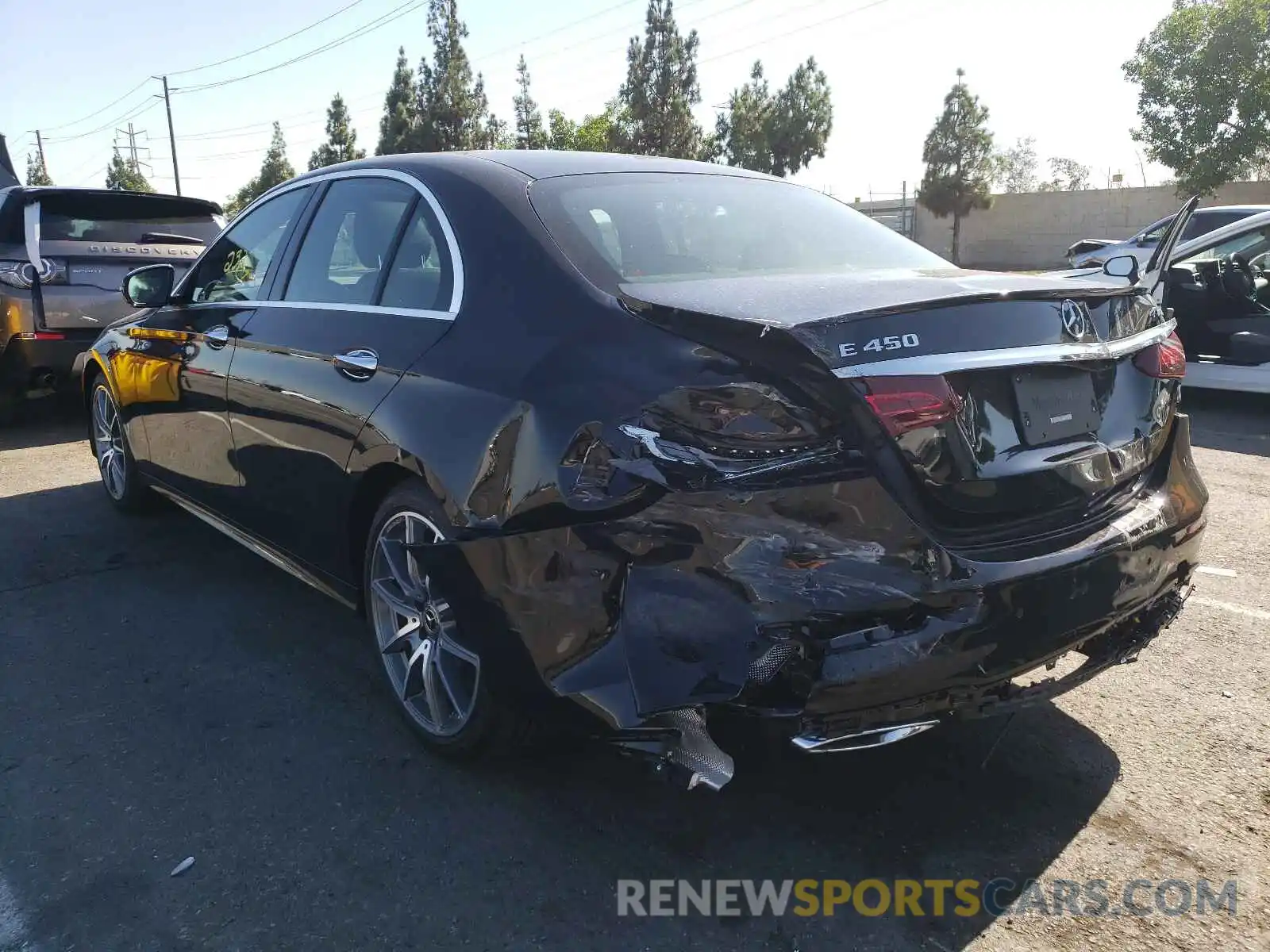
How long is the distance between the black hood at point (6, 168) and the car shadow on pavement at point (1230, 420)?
51.9 feet

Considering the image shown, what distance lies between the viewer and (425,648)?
2975 mm

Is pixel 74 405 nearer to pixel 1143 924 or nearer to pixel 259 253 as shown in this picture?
pixel 259 253

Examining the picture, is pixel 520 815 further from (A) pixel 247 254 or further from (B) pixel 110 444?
(B) pixel 110 444

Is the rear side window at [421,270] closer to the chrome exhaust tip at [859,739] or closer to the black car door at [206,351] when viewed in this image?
the black car door at [206,351]

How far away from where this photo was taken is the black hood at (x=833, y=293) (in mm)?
2225

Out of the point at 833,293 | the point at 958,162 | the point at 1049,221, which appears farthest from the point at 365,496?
the point at 958,162

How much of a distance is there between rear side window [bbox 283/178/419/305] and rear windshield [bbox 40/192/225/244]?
520 centimetres

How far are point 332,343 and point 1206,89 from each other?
41.6m

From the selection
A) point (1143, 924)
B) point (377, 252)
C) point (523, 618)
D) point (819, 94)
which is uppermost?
point (819, 94)

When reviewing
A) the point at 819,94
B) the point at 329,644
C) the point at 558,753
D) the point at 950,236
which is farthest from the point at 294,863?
the point at 819,94

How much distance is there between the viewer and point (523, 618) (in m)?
2.42

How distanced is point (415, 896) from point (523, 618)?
699mm

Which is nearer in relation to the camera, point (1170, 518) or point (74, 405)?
point (1170, 518)

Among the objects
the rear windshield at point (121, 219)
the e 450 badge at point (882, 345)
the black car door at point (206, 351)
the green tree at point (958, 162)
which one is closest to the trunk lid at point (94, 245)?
the rear windshield at point (121, 219)
